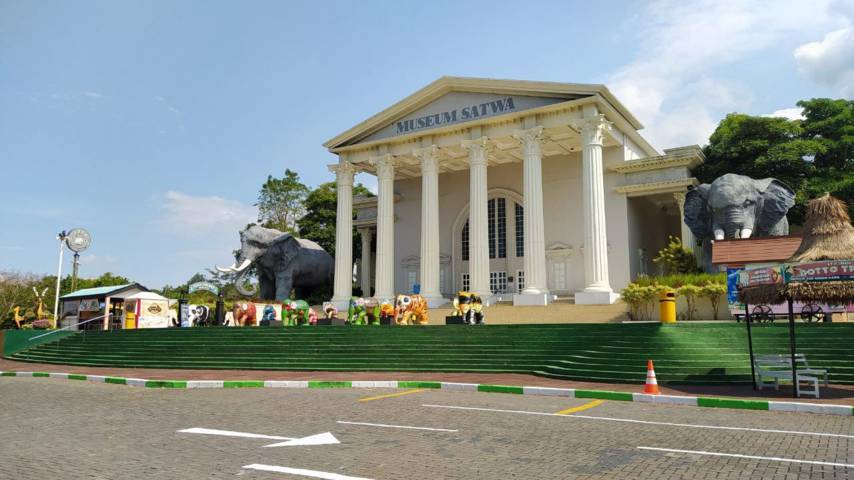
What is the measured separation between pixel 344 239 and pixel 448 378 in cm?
2268

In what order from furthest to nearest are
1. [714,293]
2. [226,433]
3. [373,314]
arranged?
[373,314], [714,293], [226,433]

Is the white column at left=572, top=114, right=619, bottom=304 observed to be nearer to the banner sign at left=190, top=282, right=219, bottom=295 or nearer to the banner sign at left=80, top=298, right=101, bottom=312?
the banner sign at left=190, top=282, right=219, bottom=295

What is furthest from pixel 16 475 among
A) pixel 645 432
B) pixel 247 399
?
pixel 645 432

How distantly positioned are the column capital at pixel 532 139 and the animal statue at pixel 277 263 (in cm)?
1543

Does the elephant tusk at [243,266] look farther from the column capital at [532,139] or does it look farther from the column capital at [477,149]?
the column capital at [532,139]

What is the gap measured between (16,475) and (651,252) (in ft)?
116

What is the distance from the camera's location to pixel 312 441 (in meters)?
7.75

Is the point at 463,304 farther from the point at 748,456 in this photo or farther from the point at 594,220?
the point at 748,456

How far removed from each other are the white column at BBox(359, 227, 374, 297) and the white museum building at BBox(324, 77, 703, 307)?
3.37 metres

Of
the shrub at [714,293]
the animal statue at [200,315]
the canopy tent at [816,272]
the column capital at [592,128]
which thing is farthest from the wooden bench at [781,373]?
the animal statue at [200,315]

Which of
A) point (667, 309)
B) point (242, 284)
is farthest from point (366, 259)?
point (667, 309)

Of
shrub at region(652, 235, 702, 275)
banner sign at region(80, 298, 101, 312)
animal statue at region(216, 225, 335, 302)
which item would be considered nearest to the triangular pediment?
animal statue at region(216, 225, 335, 302)

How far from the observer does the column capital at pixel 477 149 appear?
3291cm

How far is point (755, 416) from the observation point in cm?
978
